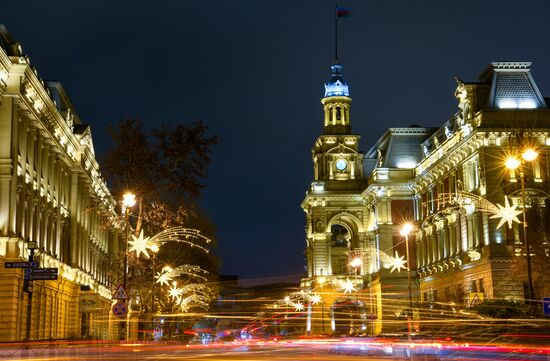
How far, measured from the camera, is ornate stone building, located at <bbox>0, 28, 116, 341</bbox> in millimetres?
47281

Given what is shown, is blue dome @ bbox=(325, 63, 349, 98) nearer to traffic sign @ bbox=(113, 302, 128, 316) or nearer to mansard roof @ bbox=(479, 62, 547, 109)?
mansard roof @ bbox=(479, 62, 547, 109)

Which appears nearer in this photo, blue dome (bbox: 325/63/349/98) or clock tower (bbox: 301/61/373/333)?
clock tower (bbox: 301/61/373/333)

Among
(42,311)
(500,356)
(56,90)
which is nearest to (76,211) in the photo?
(56,90)

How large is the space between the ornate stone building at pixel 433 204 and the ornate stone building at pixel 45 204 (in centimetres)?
2335

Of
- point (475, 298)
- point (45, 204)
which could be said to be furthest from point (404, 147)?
point (45, 204)

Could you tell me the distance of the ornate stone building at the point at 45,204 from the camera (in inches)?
1861

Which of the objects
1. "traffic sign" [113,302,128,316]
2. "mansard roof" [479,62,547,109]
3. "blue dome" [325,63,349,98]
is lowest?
"traffic sign" [113,302,128,316]

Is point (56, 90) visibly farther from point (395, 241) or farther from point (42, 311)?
point (395, 241)

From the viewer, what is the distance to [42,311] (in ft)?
188

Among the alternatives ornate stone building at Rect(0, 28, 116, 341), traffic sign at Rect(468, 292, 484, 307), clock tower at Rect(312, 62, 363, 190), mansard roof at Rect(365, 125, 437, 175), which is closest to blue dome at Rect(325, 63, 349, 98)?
clock tower at Rect(312, 62, 363, 190)

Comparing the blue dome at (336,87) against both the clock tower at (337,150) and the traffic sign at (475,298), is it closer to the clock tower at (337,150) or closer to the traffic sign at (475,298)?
the clock tower at (337,150)

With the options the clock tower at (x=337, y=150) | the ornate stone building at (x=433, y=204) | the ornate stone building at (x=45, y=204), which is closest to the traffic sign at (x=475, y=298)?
the ornate stone building at (x=433, y=204)

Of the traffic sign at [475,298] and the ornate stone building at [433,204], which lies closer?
the traffic sign at [475,298]

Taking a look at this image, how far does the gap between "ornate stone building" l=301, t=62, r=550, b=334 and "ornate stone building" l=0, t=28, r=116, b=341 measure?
23.3m
